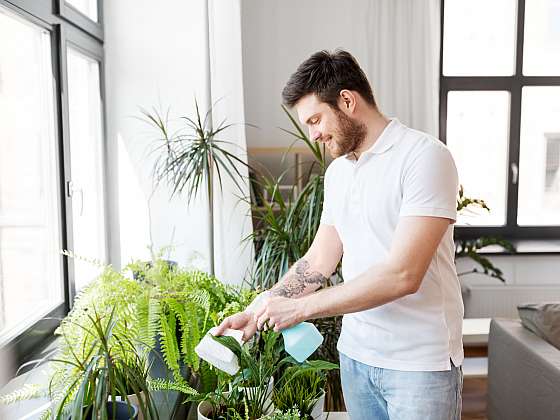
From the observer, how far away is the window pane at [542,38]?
4.58 metres

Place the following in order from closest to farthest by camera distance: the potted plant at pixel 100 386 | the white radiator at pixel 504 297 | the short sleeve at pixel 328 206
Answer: the potted plant at pixel 100 386 < the short sleeve at pixel 328 206 < the white radiator at pixel 504 297

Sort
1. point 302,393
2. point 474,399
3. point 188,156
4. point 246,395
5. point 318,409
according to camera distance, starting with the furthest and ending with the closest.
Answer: point 474,399 < point 188,156 < point 318,409 < point 302,393 < point 246,395

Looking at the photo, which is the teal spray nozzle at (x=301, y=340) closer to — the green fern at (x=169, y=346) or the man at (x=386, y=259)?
the man at (x=386, y=259)

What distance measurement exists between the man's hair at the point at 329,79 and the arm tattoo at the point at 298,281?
0.51 m

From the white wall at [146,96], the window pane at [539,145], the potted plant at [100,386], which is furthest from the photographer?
the window pane at [539,145]

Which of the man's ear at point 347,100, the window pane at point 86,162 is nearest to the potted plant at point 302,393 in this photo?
the man's ear at point 347,100

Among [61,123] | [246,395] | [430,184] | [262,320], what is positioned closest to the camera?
[430,184]

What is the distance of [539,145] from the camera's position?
4715 millimetres

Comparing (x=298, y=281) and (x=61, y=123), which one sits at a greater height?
(x=61, y=123)

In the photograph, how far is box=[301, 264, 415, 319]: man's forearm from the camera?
1.55 m

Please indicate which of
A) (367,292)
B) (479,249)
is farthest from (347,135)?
(479,249)

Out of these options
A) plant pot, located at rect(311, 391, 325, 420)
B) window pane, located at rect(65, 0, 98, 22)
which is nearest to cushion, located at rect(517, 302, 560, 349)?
plant pot, located at rect(311, 391, 325, 420)

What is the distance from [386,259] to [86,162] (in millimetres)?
1906

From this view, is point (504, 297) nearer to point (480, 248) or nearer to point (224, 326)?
point (480, 248)
